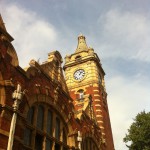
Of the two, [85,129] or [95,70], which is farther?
[95,70]

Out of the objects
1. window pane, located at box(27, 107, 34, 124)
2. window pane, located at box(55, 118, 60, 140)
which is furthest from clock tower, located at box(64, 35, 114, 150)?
window pane, located at box(27, 107, 34, 124)

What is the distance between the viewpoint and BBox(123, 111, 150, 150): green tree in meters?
28.5

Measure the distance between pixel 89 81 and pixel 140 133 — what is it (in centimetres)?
1398

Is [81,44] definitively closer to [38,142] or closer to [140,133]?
[140,133]

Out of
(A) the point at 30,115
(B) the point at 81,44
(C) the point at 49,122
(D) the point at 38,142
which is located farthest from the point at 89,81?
(A) the point at 30,115

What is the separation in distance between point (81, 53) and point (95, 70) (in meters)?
6.09

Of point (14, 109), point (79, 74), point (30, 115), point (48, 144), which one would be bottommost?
point (48, 144)

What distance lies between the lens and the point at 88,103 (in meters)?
28.1

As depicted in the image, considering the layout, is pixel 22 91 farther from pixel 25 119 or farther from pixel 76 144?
pixel 76 144

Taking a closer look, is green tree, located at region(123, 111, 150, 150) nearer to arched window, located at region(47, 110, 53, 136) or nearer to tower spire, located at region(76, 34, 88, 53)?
arched window, located at region(47, 110, 53, 136)

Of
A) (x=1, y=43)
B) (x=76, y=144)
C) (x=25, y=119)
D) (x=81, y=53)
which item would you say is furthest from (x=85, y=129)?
(x=81, y=53)

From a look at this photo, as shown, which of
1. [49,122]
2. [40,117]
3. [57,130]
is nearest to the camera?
[40,117]

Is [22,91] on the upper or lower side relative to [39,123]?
upper

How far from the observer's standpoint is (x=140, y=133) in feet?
94.4
